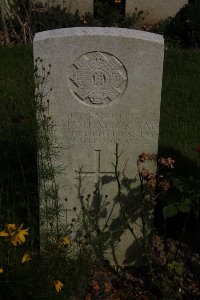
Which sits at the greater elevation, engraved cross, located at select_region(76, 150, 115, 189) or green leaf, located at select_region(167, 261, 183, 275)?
engraved cross, located at select_region(76, 150, 115, 189)

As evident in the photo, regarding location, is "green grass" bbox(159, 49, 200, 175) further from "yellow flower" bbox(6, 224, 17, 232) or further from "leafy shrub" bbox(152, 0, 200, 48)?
"yellow flower" bbox(6, 224, 17, 232)

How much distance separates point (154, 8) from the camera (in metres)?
9.48

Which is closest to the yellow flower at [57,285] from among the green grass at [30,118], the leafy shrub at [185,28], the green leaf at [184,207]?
the green grass at [30,118]

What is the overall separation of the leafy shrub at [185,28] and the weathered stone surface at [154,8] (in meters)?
0.40

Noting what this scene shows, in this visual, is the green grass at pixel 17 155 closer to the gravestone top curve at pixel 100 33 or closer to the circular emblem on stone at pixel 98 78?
the circular emblem on stone at pixel 98 78

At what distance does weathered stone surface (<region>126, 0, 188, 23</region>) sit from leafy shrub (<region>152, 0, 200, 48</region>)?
1.31 feet

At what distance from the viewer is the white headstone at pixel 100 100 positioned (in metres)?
3.22

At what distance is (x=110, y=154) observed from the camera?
354 centimetres

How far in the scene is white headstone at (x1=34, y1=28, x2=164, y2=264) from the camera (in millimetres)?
3219

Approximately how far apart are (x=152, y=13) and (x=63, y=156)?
647cm

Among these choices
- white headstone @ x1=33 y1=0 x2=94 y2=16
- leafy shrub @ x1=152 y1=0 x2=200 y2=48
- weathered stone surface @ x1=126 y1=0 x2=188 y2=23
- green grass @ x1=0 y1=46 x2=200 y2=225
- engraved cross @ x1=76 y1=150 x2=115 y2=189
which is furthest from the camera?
weathered stone surface @ x1=126 y1=0 x2=188 y2=23

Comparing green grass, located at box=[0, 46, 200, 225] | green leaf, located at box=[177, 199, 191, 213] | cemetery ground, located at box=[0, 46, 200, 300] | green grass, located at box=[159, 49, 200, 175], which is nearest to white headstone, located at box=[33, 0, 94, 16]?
green grass, located at box=[0, 46, 200, 225]

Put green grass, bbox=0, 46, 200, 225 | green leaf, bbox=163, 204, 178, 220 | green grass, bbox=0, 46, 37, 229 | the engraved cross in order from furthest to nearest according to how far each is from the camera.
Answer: green grass, bbox=0, 46, 200, 225 → green grass, bbox=0, 46, 37, 229 → the engraved cross → green leaf, bbox=163, 204, 178, 220

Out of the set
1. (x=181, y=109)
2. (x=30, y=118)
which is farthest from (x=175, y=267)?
(x=181, y=109)
